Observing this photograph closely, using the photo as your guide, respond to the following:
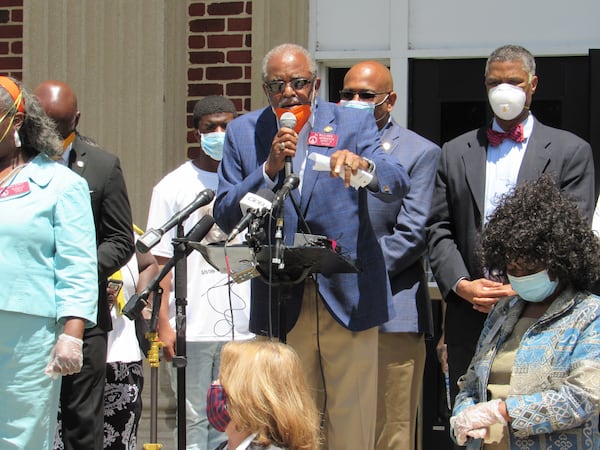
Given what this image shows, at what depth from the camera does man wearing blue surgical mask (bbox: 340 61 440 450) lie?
541cm

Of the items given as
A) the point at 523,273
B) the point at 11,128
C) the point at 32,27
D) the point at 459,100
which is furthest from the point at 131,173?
the point at 523,273

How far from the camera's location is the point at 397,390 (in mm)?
5492

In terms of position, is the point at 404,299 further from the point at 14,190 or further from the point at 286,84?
the point at 14,190

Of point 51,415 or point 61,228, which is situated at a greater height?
point 61,228

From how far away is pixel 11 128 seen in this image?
4.75m

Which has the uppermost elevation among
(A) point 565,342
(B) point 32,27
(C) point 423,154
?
(B) point 32,27

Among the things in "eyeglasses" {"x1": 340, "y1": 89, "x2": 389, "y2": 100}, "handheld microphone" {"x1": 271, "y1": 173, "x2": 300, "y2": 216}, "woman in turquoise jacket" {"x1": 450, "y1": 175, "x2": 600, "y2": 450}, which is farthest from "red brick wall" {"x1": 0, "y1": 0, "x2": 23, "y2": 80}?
"woman in turquoise jacket" {"x1": 450, "y1": 175, "x2": 600, "y2": 450}

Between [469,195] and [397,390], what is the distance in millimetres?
1033

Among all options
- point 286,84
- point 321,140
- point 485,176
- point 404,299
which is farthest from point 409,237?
point 286,84

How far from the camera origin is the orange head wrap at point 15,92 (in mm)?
4762

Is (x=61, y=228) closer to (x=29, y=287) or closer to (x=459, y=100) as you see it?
(x=29, y=287)

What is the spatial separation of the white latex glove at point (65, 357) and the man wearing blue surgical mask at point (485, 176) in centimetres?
172

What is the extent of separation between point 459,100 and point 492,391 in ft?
12.9

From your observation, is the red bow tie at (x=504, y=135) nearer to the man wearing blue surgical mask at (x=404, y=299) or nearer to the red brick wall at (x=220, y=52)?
the man wearing blue surgical mask at (x=404, y=299)
